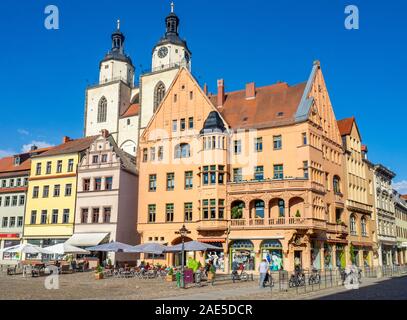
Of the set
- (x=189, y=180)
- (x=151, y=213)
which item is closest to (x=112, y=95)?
(x=151, y=213)

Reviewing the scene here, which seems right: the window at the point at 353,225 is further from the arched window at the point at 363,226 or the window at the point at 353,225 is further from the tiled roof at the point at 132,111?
the tiled roof at the point at 132,111

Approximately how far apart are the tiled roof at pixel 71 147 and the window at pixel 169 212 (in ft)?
46.1

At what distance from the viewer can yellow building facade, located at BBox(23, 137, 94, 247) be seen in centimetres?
5609

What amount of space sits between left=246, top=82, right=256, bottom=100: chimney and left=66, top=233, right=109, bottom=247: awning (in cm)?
2284

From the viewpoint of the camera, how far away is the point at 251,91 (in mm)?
55281

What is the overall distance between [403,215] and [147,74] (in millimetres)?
51309

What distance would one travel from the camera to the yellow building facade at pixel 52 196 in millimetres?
56094

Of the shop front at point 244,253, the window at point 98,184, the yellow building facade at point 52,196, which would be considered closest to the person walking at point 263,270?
the shop front at point 244,253

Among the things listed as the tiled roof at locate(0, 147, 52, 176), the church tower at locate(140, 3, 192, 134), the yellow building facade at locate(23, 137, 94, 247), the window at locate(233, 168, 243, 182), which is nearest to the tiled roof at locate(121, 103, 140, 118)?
the church tower at locate(140, 3, 192, 134)

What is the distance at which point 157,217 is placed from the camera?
2032 inches

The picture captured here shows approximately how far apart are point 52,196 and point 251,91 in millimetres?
27580
